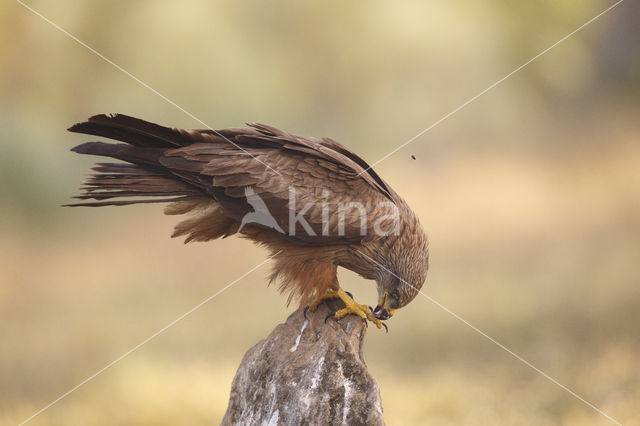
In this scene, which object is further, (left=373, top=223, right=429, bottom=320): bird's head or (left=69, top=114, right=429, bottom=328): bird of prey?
(left=373, top=223, right=429, bottom=320): bird's head

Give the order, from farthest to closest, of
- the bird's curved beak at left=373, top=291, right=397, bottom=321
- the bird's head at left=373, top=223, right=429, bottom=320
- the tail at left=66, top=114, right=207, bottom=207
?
the bird's curved beak at left=373, top=291, right=397, bottom=321, the bird's head at left=373, top=223, right=429, bottom=320, the tail at left=66, top=114, right=207, bottom=207

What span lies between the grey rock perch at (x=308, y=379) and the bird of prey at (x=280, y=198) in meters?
0.14

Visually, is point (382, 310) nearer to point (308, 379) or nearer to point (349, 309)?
point (349, 309)

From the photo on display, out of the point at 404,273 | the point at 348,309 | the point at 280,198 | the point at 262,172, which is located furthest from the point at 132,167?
the point at 404,273

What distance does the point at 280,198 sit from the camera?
10.7 ft

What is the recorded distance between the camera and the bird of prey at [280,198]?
3.21m

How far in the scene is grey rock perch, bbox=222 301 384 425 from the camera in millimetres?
3287

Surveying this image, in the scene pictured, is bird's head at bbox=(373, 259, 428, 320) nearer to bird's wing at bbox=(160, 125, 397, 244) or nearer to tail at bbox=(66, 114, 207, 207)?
bird's wing at bbox=(160, 125, 397, 244)

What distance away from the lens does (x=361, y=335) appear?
11.8ft

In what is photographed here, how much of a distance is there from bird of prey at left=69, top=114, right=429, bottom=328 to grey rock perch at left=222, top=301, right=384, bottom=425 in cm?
14

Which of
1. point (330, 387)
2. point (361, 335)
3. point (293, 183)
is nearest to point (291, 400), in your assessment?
point (330, 387)

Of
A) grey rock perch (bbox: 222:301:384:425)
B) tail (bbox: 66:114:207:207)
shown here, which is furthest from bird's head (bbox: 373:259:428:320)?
tail (bbox: 66:114:207:207)

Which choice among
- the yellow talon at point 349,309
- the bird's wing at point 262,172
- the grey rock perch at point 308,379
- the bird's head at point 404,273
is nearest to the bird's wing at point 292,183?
the bird's wing at point 262,172

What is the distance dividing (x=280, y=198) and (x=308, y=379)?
2.91 ft
